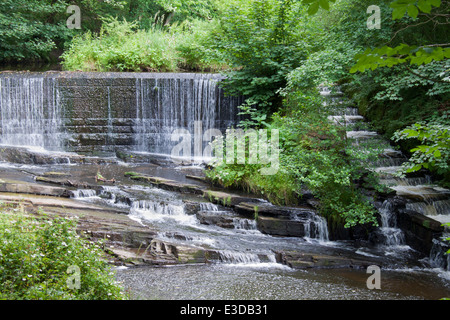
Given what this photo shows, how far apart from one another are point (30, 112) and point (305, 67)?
9.07 metres

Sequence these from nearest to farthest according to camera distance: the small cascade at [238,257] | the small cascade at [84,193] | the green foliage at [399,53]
A: the green foliage at [399,53]
the small cascade at [238,257]
the small cascade at [84,193]

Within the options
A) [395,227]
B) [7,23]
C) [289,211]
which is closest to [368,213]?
[395,227]

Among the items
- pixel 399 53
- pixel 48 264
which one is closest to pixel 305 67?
pixel 399 53

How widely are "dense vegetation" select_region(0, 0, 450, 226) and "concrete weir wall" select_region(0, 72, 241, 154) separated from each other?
1398 millimetres

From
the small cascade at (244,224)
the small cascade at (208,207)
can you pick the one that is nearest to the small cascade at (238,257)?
the small cascade at (244,224)

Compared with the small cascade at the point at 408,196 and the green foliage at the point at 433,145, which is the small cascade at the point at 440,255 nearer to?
the small cascade at the point at 408,196

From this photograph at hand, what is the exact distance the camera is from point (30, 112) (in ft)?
42.3

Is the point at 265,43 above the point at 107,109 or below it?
above

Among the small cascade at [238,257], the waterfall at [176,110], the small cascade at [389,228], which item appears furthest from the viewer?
the waterfall at [176,110]

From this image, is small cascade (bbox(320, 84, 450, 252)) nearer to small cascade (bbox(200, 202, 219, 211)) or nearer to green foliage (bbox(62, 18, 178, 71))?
small cascade (bbox(200, 202, 219, 211))

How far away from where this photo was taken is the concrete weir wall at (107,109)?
1282cm

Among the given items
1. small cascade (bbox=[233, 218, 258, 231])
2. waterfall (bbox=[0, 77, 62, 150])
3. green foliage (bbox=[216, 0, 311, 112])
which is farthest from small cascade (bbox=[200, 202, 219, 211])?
waterfall (bbox=[0, 77, 62, 150])

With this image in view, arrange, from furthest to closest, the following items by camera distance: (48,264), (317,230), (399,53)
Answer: (317,230) < (48,264) < (399,53)

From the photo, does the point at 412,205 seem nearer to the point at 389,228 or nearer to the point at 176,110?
the point at 389,228
